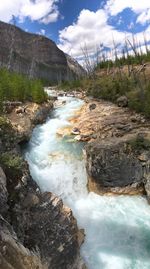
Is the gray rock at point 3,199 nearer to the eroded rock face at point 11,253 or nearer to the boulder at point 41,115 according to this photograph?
the eroded rock face at point 11,253

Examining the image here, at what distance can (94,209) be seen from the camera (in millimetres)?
20328

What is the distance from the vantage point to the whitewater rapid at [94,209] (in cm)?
1686

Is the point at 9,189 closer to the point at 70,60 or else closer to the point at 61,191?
the point at 61,191

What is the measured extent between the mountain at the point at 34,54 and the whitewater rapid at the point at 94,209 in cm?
8435

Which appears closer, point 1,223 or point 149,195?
point 1,223

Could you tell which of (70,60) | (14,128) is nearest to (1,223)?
(14,128)

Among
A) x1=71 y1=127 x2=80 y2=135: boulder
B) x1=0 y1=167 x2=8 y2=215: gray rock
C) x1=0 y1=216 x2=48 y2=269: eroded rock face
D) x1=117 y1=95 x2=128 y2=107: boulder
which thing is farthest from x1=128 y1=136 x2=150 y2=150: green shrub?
x1=117 y1=95 x2=128 y2=107: boulder

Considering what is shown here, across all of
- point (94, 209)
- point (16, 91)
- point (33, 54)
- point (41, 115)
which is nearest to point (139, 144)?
point (94, 209)

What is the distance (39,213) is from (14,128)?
12281 mm

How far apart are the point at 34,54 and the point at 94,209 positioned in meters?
124

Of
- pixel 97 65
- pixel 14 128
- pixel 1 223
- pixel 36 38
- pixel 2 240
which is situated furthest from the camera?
Result: pixel 36 38

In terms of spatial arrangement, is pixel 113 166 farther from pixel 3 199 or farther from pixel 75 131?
pixel 3 199

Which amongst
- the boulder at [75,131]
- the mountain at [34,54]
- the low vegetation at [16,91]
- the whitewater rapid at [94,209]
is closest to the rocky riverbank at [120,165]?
the whitewater rapid at [94,209]

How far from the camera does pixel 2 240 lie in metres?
10.3
